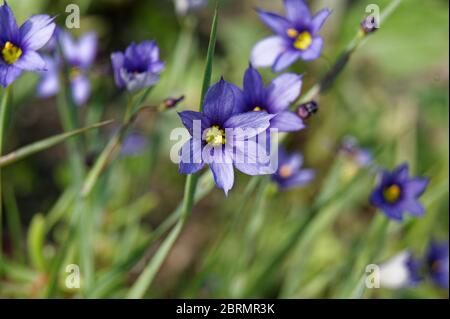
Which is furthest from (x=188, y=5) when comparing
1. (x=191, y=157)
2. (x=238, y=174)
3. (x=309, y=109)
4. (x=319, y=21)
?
(x=238, y=174)

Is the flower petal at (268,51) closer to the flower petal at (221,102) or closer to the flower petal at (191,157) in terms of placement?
the flower petal at (221,102)

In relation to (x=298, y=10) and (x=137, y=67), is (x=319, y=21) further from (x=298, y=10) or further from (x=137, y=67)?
(x=137, y=67)

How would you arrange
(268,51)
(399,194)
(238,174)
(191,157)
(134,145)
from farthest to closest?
1. (238,174)
2. (134,145)
3. (399,194)
4. (268,51)
5. (191,157)

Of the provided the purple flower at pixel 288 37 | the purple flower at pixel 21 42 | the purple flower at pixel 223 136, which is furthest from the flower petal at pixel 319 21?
the purple flower at pixel 21 42
